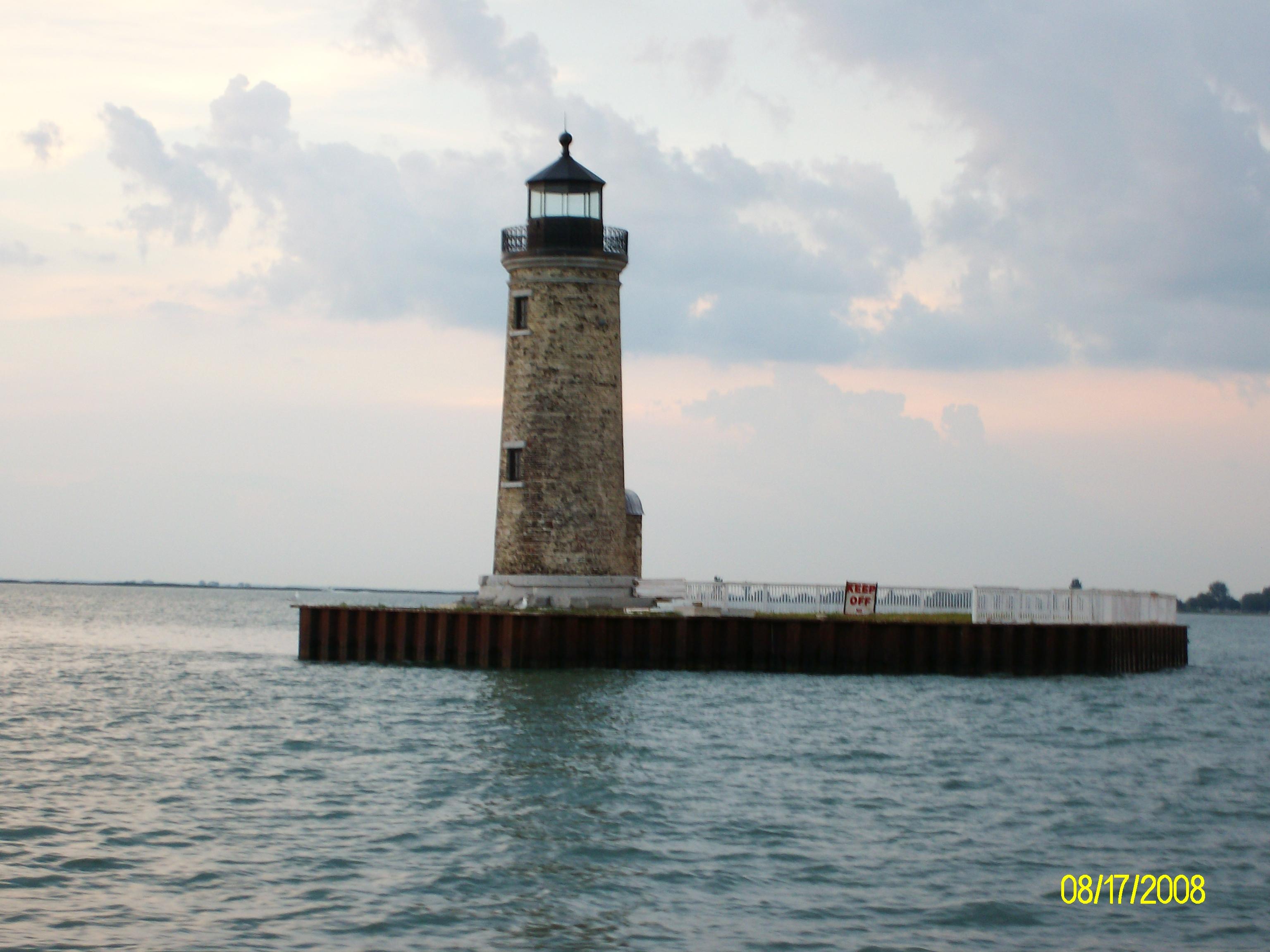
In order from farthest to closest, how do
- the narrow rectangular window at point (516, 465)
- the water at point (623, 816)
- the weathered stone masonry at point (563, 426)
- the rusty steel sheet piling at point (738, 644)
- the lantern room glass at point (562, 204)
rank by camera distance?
the lantern room glass at point (562, 204) → the narrow rectangular window at point (516, 465) → the weathered stone masonry at point (563, 426) → the rusty steel sheet piling at point (738, 644) → the water at point (623, 816)

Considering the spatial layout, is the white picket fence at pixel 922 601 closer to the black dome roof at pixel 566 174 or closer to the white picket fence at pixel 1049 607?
the white picket fence at pixel 1049 607

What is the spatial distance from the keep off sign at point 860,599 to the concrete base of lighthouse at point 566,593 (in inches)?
223

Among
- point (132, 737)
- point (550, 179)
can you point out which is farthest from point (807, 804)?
point (550, 179)

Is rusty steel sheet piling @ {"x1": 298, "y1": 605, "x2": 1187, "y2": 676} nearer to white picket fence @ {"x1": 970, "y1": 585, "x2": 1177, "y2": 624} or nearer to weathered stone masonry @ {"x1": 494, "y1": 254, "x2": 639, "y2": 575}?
white picket fence @ {"x1": 970, "y1": 585, "x2": 1177, "y2": 624}

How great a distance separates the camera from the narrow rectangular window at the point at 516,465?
4184 centimetres

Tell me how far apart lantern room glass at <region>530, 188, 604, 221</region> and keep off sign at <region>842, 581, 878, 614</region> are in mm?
13396

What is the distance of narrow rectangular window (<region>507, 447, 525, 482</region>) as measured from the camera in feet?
137

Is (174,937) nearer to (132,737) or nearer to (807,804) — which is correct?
(807,804)

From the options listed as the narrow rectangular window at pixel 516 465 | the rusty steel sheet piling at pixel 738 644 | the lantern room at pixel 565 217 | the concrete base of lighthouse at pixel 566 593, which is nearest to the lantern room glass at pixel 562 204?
the lantern room at pixel 565 217

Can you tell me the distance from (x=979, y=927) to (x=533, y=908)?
449 centimetres

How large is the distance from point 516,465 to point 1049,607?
1602 centimetres

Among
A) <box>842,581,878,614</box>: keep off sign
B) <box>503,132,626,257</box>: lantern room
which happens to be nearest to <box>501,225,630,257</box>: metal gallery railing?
<box>503,132,626,257</box>: lantern room

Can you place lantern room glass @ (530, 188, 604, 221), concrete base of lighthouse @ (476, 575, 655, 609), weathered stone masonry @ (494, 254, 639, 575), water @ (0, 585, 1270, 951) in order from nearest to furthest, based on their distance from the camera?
water @ (0, 585, 1270, 951), concrete base of lighthouse @ (476, 575, 655, 609), weathered stone masonry @ (494, 254, 639, 575), lantern room glass @ (530, 188, 604, 221)

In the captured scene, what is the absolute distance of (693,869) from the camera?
1620 cm
